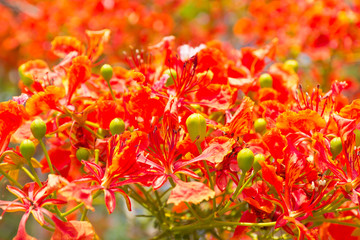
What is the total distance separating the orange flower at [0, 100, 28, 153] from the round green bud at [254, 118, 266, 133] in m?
0.59

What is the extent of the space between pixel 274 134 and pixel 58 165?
59cm

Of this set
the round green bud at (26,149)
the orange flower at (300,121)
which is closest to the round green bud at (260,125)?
the orange flower at (300,121)

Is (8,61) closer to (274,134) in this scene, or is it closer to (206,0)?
(206,0)

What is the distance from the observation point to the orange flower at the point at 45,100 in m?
1.11

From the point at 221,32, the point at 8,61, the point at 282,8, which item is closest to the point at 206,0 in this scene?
the point at 221,32

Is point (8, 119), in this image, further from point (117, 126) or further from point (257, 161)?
point (257, 161)

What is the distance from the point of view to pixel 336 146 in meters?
0.99

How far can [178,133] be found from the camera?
1070mm

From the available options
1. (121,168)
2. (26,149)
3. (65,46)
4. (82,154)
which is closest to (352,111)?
(121,168)

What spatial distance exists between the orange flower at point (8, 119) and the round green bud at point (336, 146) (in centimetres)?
73

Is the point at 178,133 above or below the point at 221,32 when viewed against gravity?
above

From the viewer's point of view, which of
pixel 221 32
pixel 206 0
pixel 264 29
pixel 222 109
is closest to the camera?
pixel 222 109

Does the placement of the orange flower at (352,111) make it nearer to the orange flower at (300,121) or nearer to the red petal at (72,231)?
the orange flower at (300,121)

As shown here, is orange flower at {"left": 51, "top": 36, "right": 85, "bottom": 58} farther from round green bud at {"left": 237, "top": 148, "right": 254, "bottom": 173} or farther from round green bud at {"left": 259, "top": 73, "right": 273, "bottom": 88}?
round green bud at {"left": 237, "top": 148, "right": 254, "bottom": 173}
